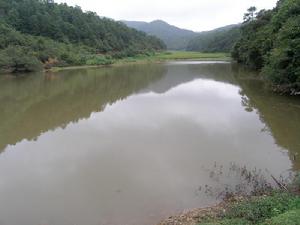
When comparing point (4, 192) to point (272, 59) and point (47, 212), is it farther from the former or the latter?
point (272, 59)

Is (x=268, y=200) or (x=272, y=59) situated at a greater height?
(x=272, y=59)

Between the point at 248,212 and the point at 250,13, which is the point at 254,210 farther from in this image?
the point at 250,13

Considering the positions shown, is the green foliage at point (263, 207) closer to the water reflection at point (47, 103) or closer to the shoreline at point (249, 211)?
the shoreline at point (249, 211)

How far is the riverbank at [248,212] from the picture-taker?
649 cm

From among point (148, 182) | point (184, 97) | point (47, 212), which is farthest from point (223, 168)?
point (184, 97)

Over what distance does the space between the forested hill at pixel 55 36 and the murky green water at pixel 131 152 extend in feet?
99.8

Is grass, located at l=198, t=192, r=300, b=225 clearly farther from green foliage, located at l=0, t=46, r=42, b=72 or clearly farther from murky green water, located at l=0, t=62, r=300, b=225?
green foliage, located at l=0, t=46, r=42, b=72

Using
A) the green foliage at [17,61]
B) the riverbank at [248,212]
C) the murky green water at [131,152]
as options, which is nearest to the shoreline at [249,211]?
the riverbank at [248,212]

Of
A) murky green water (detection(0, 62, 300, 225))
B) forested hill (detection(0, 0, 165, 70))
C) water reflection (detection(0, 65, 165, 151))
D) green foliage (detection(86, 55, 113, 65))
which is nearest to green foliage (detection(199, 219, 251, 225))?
murky green water (detection(0, 62, 300, 225))

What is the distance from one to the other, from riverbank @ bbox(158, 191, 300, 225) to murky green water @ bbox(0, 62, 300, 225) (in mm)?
616

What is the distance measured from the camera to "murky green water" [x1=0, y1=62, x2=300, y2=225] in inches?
332

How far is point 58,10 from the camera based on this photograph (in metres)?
88.2

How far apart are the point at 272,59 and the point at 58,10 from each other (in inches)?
2995

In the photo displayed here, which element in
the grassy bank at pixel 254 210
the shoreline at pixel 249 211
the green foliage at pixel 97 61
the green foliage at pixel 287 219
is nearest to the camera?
the green foliage at pixel 287 219
